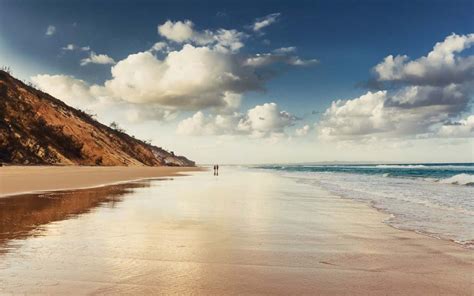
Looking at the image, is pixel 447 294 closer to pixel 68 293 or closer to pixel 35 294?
pixel 68 293

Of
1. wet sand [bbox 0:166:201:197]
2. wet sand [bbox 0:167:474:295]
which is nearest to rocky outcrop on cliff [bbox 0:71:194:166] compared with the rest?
wet sand [bbox 0:166:201:197]

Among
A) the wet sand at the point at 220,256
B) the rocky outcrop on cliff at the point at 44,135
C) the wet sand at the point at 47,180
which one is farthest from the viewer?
the rocky outcrop on cliff at the point at 44,135

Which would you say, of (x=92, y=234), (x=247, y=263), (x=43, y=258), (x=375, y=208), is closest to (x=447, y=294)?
(x=247, y=263)

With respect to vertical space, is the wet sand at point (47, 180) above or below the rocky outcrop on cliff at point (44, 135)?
below

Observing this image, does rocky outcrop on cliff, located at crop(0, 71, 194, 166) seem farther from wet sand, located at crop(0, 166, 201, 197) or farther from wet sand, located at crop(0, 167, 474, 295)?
wet sand, located at crop(0, 167, 474, 295)

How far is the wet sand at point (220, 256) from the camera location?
203 inches

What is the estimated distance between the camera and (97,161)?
7450 centimetres

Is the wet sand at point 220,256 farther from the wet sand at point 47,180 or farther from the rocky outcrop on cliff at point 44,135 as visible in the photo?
the rocky outcrop on cliff at point 44,135

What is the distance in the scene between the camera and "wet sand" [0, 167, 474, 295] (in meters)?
5.16

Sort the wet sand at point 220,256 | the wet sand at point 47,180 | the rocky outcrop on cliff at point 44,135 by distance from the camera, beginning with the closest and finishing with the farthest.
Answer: the wet sand at point 220,256 → the wet sand at point 47,180 → the rocky outcrop on cliff at point 44,135

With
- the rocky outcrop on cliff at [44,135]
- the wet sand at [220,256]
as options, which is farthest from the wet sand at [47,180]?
the rocky outcrop on cliff at [44,135]

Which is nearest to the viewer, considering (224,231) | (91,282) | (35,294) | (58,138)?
(35,294)

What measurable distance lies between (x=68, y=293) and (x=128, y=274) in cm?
94

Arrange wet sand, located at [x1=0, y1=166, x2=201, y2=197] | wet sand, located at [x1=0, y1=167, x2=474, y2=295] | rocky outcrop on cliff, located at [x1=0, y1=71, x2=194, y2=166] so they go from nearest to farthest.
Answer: wet sand, located at [x1=0, y1=167, x2=474, y2=295]
wet sand, located at [x1=0, y1=166, x2=201, y2=197]
rocky outcrop on cliff, located at [x1=0, y1=71, x2=194, y2=166]
